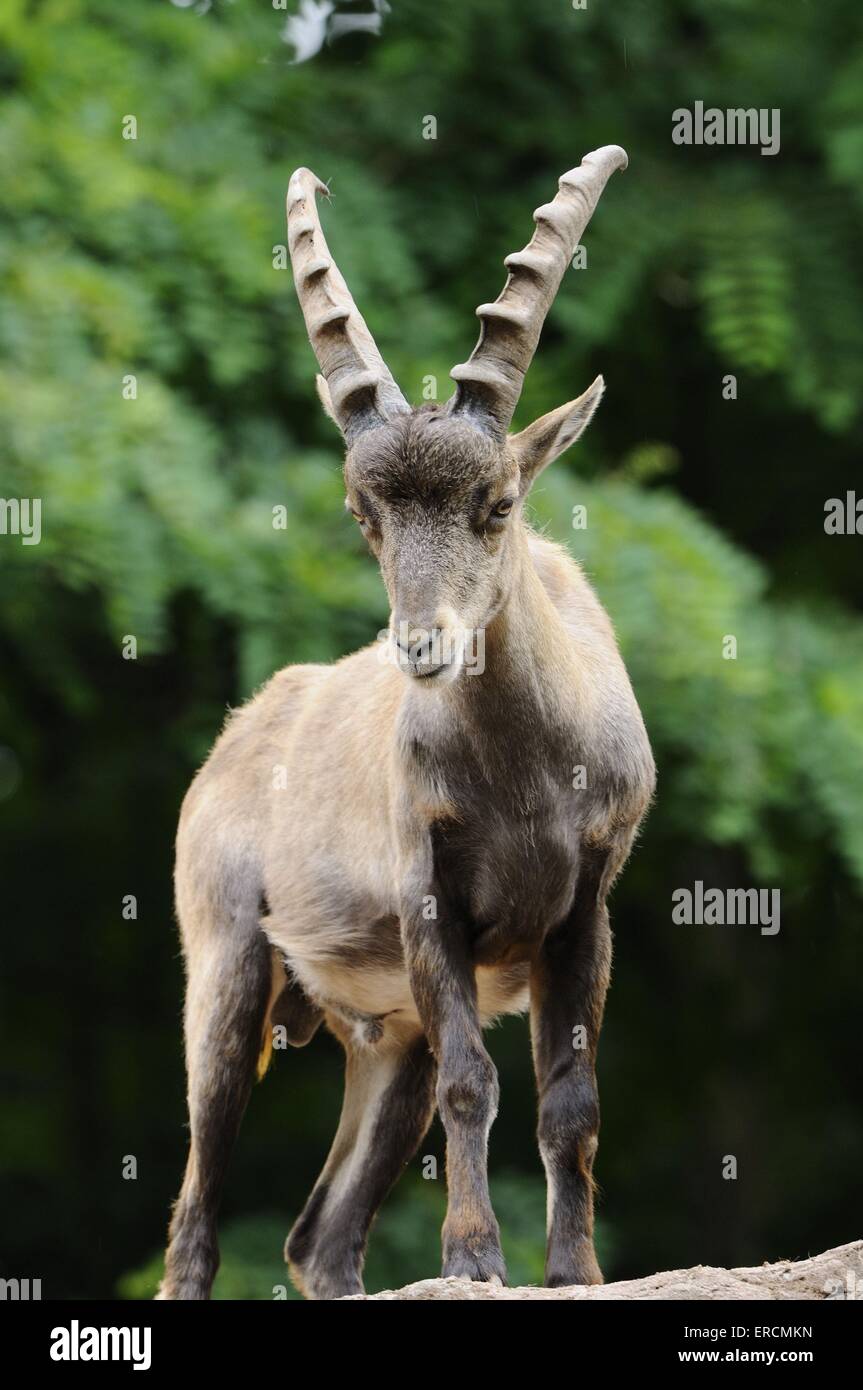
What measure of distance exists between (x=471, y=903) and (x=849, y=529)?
10.3 meters

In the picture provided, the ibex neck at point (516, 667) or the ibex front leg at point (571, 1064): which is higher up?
the ibex neck at point (516, 667)

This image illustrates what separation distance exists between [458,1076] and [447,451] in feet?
7.38

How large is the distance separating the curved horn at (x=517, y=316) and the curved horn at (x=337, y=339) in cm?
28

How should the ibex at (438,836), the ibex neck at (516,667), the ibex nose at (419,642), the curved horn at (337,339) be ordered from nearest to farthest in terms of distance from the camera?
the ibex nose at (419,642), the ibex at (438,836), the curved horn at (337,339), the ibex neck at (516,667)

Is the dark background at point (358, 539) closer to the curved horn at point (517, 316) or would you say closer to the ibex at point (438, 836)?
the ibex at point (438, 836)

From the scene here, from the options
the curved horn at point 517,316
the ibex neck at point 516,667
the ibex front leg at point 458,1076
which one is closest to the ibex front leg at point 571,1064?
the ibex front leg at point 458,1076

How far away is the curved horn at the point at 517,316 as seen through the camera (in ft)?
25.2

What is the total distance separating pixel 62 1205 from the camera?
1897 cm

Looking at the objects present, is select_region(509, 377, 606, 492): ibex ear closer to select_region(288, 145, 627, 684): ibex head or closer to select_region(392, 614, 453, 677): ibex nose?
select_region(288, 145, 627, 684): ibex head

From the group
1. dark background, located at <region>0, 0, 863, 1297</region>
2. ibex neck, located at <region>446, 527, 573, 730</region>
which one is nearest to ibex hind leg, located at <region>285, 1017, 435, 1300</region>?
ibex neck, located at <region>446, 527, 573, 730</region>

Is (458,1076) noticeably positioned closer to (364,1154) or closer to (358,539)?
(364,1154)

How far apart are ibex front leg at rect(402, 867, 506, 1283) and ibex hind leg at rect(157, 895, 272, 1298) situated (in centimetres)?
142
